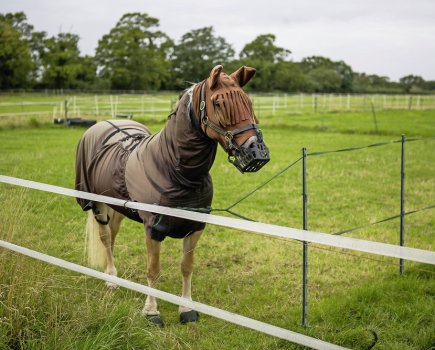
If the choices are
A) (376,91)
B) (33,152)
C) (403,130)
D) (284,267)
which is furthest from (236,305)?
(376,91)

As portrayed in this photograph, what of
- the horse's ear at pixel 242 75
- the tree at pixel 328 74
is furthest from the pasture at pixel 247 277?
the tree at pixel 328 74

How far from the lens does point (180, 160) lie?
348 centimetres

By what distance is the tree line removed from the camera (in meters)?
54.1

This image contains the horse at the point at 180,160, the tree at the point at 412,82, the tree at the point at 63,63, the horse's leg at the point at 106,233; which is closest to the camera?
the horse at the point at 180,160

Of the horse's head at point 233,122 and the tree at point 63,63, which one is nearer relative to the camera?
the horse's head at point 233,122

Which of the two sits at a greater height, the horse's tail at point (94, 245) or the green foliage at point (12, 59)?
the green foliage at point (12, 59)

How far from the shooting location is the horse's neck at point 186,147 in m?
3.38

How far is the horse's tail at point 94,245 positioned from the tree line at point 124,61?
45794 mm

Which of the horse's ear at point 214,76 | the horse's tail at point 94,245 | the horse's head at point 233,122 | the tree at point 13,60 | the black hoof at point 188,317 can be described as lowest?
the black hoof at point 188,317

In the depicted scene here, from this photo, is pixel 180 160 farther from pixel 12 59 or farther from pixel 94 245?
pixel 12 59

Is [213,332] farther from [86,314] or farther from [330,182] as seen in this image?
[330,182]

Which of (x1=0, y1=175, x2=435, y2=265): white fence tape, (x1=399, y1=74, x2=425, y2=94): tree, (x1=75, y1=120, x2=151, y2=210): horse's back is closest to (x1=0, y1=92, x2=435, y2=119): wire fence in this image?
(x1=75, y1=120, x2=151, y2=210): horse's back

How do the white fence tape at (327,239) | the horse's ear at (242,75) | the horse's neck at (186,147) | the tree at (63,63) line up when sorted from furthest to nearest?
the tree at (63,63) → the horse's neck at (186,147) → the horse's ear at (242,75) → the white fence tape at (327,239)

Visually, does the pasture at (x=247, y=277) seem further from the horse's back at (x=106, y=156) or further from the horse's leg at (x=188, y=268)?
the horse's back at (x=106, y=156)
